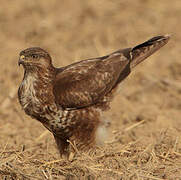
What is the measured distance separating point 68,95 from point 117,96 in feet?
9.98

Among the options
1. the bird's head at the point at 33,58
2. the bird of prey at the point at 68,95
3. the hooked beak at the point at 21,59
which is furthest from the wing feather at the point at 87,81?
the hooked beak at the point at 21,59

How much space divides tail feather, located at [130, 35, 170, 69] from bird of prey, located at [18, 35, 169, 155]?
0.36 meters

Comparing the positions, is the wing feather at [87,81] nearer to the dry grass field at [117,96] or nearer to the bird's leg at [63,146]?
the dry grass field at [117,96]

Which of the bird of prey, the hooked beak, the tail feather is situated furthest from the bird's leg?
the tail feather

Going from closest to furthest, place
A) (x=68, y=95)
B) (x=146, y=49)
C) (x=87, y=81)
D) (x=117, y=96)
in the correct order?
(x=68, y=95) < (x=87, y=81) < (x=146, y=49) < (x=117, y=96)

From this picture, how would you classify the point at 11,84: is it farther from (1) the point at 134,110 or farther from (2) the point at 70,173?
(2) the point at 70,173

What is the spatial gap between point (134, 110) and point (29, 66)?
9.95 ft

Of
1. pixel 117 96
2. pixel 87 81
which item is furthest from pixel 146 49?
pixel 117 96

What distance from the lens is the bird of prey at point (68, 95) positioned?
19.6 ft

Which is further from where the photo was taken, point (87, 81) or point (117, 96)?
point (117, 96)

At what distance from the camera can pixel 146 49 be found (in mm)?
7004

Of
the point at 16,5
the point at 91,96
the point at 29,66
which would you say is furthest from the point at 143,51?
the point at 16,5

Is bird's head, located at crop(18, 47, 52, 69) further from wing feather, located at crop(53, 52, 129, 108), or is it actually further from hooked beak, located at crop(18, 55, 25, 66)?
wing feather, located at crop(53, 52, 129, 108)

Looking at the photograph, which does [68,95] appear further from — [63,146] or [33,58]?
[63,146]
